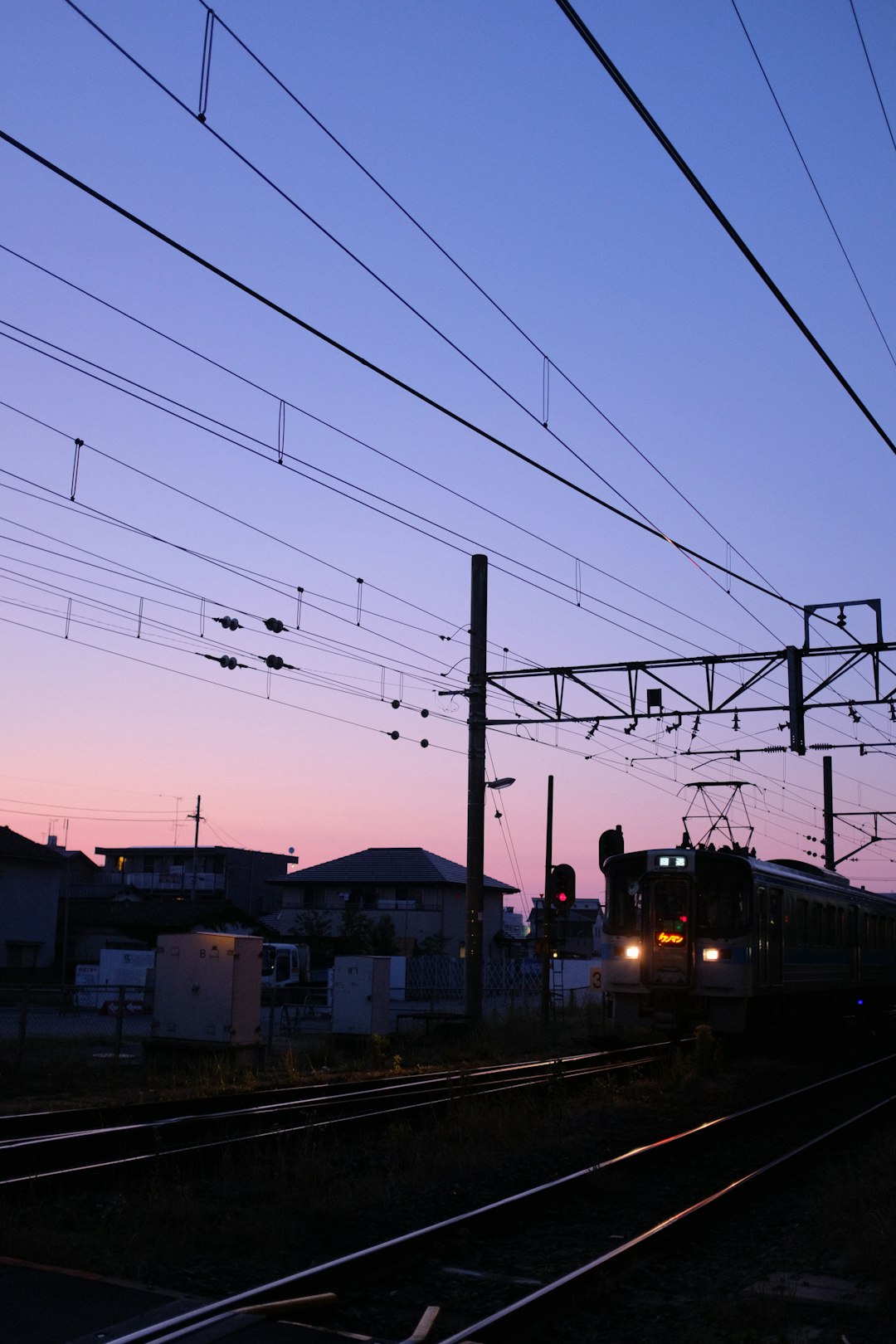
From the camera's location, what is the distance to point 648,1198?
994 centimetres

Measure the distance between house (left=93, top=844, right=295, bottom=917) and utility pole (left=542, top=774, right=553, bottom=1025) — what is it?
42.8 m

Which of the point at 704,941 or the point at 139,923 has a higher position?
the point at 139,923

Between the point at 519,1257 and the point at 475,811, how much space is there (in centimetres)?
1673

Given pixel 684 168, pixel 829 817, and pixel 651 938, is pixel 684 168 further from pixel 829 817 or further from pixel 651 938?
pixel 829 817

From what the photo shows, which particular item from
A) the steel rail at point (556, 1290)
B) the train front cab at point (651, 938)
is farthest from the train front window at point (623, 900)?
the steel rail at point (556, 1290)

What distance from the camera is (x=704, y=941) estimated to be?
67.4 ft

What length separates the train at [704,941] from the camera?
66.7ft

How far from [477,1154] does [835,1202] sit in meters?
3.60

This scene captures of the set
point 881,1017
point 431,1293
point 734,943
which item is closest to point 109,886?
point 881,1017

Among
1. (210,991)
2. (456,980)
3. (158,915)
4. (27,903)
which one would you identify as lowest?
(456,980)

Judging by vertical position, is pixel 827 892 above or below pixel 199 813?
below

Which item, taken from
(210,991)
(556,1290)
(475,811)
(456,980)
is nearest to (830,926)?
(475,811)

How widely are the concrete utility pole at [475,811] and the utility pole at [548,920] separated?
1311mm

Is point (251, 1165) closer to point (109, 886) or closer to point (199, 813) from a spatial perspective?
point (109, 886)
